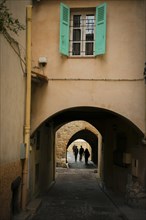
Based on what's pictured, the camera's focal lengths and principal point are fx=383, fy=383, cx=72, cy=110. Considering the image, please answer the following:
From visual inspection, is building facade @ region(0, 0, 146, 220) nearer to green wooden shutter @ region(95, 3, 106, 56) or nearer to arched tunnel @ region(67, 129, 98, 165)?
green wooden shutter @ region(95, 3, 106, 56)

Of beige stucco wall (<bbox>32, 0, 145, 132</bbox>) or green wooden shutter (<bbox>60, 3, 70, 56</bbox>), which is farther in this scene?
green wooden shutter (<bbox>60, 3, 70, 56</bbox>)

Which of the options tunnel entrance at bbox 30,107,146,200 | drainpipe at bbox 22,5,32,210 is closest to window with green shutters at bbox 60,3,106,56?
drainpipe at bbox 22,5,32,210

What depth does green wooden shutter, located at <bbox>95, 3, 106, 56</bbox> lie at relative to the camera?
11.9 m

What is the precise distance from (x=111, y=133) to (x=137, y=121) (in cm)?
682

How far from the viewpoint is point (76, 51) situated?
1249 centimetres

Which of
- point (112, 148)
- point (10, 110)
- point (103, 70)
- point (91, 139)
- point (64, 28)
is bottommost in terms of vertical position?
point (91, 139)

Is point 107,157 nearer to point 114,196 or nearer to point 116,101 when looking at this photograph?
point 114,196

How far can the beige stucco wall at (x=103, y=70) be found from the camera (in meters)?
11.9

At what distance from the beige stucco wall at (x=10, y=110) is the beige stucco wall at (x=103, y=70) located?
1357 mm

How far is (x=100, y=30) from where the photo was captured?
12039 millimetres

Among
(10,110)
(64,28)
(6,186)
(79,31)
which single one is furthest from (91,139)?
(6,186)

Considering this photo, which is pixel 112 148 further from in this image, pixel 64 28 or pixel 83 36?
pixel 64 28

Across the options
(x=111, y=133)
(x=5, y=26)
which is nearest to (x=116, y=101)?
(x=5, y=26)

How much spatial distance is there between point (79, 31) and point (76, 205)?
19.2 feet
